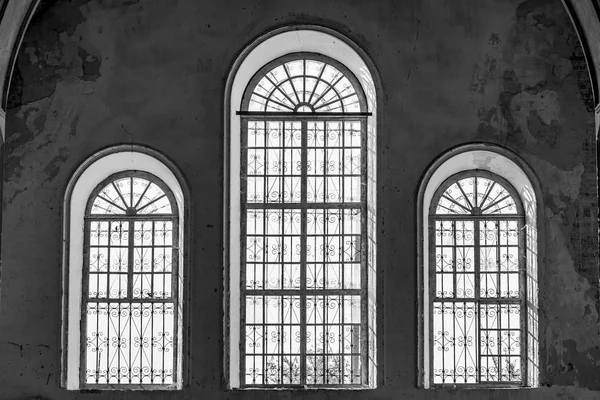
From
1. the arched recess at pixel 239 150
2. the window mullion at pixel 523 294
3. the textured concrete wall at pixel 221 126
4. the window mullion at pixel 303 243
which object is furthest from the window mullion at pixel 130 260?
the window mullion at pixel 523 294

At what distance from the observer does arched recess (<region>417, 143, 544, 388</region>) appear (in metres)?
11.5

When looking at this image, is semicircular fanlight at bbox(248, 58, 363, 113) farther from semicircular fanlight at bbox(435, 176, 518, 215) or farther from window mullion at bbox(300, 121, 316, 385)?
semicircular fanlight at bbox(435, 176, 518, 215)

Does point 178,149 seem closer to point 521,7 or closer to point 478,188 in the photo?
point 478,188

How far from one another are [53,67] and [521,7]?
6.06 m

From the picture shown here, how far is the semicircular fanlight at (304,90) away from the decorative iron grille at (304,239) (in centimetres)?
2

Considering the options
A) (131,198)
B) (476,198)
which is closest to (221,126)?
(131,198)

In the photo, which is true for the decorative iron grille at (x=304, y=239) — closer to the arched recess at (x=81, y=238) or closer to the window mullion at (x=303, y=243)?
the window mullion at (x=303, y=243)

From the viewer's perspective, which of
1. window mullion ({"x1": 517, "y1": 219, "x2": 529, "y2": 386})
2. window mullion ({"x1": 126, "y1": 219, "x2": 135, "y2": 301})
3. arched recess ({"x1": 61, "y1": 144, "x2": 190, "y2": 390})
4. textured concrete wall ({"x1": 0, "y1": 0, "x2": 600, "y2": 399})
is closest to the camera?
textured concrete wall ({"x1": 0, "y1": 0, "x2": 600, "y2": 399})

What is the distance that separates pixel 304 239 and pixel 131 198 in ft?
7.83

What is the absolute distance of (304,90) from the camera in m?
12.6

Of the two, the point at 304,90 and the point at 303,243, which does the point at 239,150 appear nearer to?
the point at 304,90

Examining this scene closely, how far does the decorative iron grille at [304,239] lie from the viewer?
12.0 meters

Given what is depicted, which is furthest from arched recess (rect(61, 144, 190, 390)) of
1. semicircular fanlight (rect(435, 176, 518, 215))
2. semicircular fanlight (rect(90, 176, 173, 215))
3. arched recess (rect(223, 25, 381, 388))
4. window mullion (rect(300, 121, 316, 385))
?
semicircular fanlight (rect(435, 176, 518, 215))

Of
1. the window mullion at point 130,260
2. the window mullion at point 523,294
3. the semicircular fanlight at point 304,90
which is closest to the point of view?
the window mullion at point 523,294
